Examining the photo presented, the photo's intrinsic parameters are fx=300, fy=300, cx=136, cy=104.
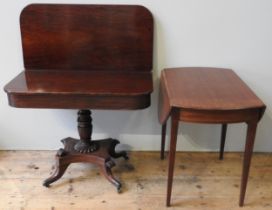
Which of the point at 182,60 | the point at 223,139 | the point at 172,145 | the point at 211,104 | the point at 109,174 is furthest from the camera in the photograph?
the point at 223,139

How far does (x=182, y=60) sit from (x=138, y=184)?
828mm

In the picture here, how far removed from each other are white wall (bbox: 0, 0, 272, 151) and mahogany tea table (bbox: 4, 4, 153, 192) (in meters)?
0.08

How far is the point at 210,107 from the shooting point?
138 centimetres

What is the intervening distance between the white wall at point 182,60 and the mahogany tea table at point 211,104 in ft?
0.86

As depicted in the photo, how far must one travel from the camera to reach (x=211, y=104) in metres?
1.41

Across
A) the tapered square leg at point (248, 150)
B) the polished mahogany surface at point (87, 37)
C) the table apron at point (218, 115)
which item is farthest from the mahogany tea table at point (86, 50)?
the tapered square leg at point (248, 150)

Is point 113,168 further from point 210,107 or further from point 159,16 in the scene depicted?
point 159,16

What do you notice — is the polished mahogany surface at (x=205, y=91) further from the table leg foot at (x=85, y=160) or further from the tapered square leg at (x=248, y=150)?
the table leg foot at (x=85, y=160)

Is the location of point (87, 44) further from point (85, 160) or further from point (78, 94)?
point (85, 160)

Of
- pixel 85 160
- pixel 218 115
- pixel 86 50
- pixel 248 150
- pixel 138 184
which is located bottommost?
pixel 138 184

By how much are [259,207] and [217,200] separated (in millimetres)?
224

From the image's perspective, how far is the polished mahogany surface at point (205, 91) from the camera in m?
1.41

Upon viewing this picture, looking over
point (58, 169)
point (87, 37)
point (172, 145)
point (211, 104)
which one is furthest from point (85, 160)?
point (211, 104)

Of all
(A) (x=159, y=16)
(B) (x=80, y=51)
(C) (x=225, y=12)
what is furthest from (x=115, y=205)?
(C) (x=225, y=12)
